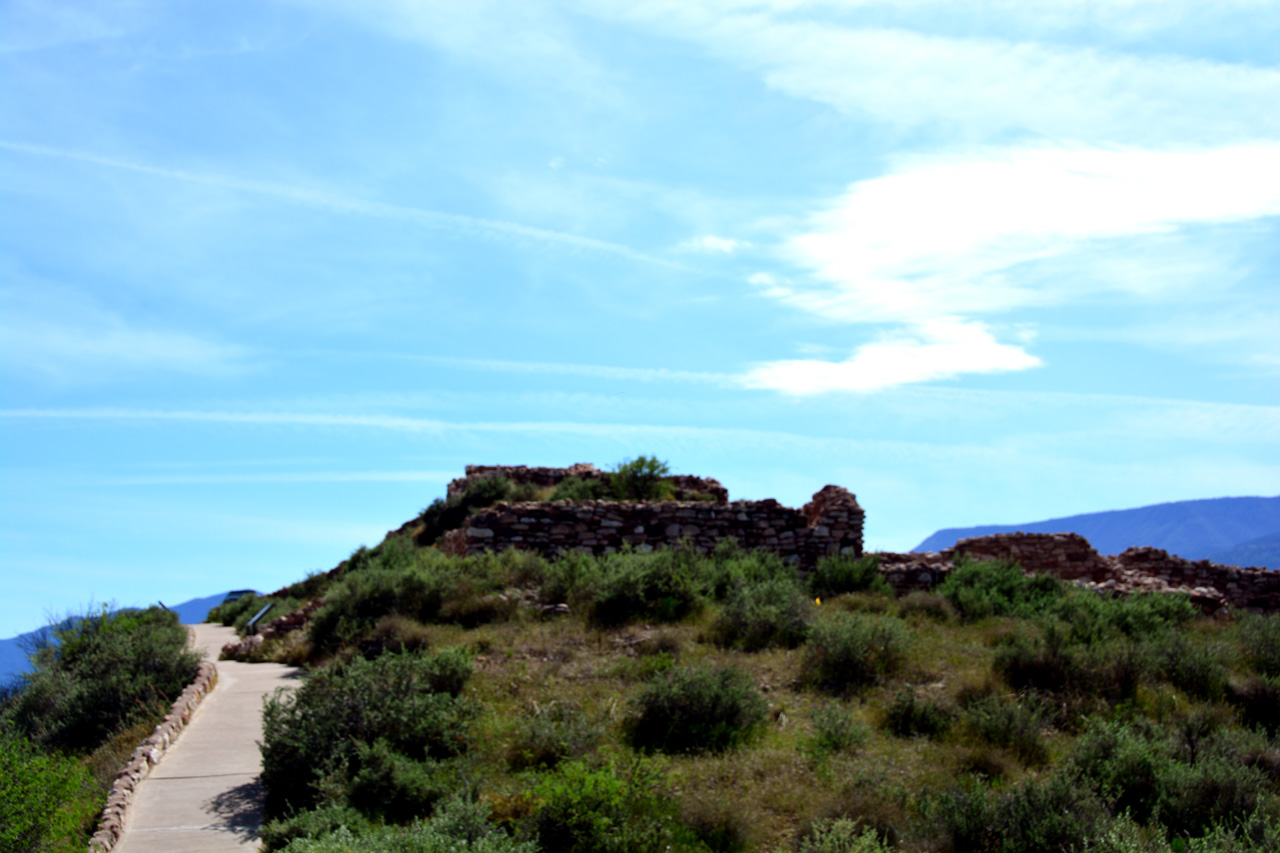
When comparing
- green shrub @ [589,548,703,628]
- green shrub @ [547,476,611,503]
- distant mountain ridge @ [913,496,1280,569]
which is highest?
green shrub @ [547,476,611,503]

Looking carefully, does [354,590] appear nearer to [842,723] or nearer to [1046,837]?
[842,723]

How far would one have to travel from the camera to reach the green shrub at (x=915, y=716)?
27.0ft

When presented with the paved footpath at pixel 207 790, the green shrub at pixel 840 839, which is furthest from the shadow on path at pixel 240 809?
the green shrub at pixel 840 839

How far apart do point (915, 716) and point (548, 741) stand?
4.00m

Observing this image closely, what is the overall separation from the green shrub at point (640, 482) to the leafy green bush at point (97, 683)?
11329 millimetres

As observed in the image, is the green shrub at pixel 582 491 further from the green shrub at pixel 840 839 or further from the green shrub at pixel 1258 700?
the green shrub at pixel 840 839

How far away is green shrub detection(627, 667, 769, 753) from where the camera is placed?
7801 mm

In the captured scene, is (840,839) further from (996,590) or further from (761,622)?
(996,590)

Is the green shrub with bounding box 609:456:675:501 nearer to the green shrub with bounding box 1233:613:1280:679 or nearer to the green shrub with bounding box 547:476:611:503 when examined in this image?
the green shrub with bounding box 547:476:611:503

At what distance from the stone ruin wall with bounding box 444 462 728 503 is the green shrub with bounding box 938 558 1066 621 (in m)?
9.20

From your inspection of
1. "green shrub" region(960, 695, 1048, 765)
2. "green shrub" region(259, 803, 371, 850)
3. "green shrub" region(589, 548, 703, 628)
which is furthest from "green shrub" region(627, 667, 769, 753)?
"green shrub" region(589, 548, 703, 628)

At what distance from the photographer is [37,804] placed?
597cm

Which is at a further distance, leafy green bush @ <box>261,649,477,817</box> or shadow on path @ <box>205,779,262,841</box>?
leafy green bush @ <box>261,649,477,817</box>

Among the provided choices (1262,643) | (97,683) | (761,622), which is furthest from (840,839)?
(97,683)
